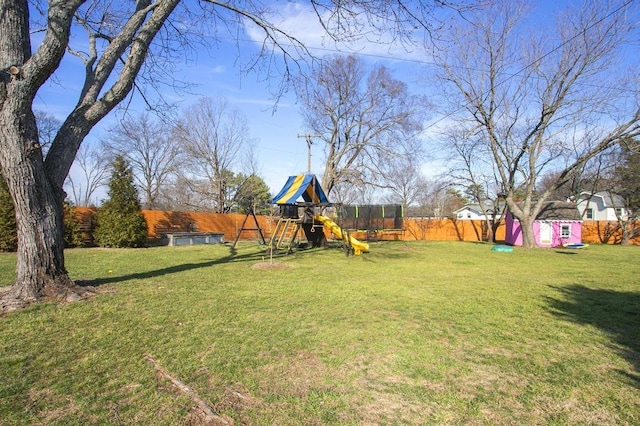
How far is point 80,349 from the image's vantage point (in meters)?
3.66

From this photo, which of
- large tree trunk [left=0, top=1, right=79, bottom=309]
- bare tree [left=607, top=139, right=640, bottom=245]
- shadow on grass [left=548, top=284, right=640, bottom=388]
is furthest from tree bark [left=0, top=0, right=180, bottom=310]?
bare tree [left=607, top=139, right=640, bottom=245]

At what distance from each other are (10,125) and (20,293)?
7.52ft

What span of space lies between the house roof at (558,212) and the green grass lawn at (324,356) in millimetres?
17778

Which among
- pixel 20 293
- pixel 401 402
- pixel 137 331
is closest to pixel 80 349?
pixel 137 331

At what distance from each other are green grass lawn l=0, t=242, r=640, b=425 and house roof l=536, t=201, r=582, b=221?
17.8 meters

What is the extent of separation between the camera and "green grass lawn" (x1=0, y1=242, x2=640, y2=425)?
263 cm

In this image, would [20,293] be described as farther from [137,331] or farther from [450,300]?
[450,300]

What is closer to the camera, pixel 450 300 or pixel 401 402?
pixel 401 402

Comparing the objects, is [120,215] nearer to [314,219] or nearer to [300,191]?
[300,191]

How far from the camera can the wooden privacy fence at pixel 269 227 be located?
20312 millimetres

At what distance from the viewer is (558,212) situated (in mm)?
22812

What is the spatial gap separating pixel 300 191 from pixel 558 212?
673 inches

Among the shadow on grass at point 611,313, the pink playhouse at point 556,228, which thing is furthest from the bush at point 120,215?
the pink playhouse at point 556,228

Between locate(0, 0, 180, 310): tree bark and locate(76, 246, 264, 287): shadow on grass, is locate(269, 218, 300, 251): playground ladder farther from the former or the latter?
locate(0, 0, 180, 310): tree bark
